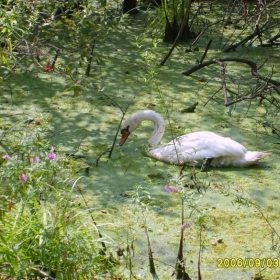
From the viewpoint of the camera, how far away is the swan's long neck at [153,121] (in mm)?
5789

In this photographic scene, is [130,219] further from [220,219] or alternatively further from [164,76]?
[164,76]

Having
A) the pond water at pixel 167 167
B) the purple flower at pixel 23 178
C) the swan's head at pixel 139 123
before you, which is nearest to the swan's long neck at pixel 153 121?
the swan's head at pixel 139 123

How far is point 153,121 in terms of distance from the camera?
591 cm

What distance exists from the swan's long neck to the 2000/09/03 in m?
1.89

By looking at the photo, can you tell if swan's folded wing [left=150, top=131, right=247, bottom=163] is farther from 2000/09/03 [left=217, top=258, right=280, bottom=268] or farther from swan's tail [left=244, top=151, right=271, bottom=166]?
2000/09/03 [left=217, top=258, right=280, bottom=268]

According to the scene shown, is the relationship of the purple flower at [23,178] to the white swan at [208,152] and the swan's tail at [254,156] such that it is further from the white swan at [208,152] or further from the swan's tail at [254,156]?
the swan's tail at [254,156]

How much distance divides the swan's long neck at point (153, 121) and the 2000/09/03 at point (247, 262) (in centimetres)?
189

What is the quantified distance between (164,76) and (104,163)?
2478 mm

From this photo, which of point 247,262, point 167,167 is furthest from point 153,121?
point 247,262

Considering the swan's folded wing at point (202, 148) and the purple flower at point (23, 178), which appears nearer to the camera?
the purple flower at point (23, 178)

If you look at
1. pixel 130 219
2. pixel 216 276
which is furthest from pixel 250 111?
pixel 216 276

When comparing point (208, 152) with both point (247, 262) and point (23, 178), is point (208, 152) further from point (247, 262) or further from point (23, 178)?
point (23, 178)

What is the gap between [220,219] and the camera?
4484mm

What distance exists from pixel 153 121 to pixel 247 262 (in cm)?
223
